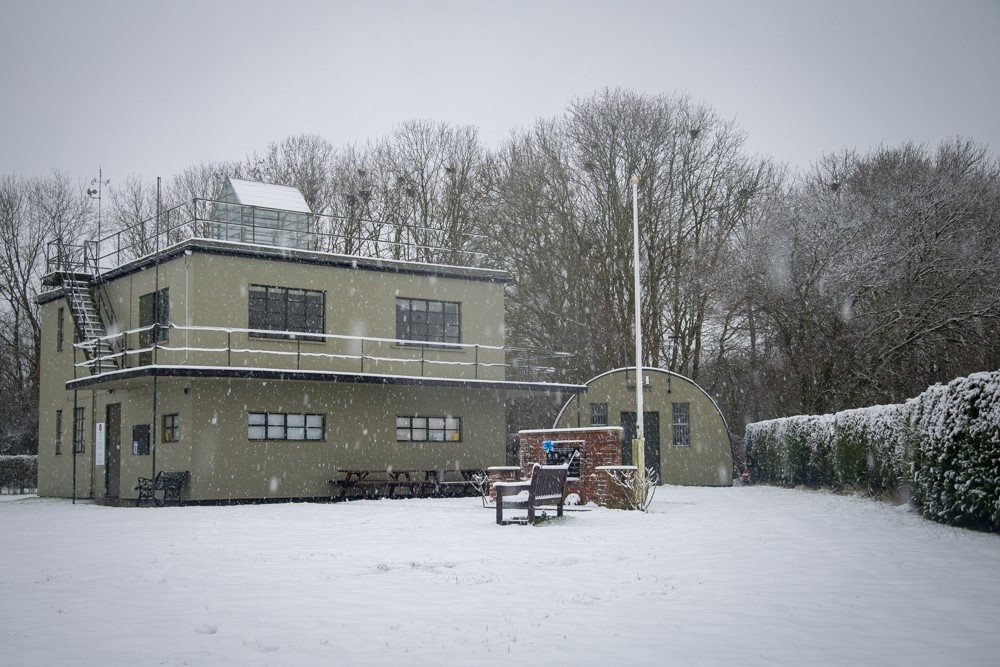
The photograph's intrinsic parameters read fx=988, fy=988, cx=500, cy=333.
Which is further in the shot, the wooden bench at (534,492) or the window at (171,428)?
the window at (171,428)

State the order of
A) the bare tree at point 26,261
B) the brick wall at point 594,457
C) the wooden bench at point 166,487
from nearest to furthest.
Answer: the brick wall at point 594,457 → the wooden bench at point 166,487 → the bare tree at point 26,261

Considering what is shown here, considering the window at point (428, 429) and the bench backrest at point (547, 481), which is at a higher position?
the window at point (428, 429)

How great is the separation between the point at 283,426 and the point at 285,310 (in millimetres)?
2725

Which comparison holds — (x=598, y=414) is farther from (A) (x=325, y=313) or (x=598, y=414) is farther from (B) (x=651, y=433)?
(A) (x=325, y=313)

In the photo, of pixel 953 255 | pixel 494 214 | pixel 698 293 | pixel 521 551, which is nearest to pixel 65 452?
pixel 494 214

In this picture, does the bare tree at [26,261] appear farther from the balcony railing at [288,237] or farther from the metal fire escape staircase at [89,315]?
the metal fire escape staircase at [89,315]

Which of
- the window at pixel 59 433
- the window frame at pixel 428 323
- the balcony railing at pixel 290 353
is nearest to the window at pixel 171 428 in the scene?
the balcony railing at pixel 290 353

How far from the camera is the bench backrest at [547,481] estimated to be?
15.1 metres

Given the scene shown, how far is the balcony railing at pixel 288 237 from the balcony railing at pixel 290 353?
2770 mm

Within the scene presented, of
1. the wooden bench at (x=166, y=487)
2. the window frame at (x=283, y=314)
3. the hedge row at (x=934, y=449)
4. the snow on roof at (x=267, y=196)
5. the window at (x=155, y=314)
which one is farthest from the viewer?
the snow on roof at (x=267, y=196)

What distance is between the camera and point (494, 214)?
36.8 m

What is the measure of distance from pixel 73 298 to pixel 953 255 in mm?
24905

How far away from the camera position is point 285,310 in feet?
76.5


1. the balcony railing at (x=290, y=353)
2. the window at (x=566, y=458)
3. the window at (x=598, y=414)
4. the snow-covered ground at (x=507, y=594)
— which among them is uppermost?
the balcony railing at (x=290, y=353)
